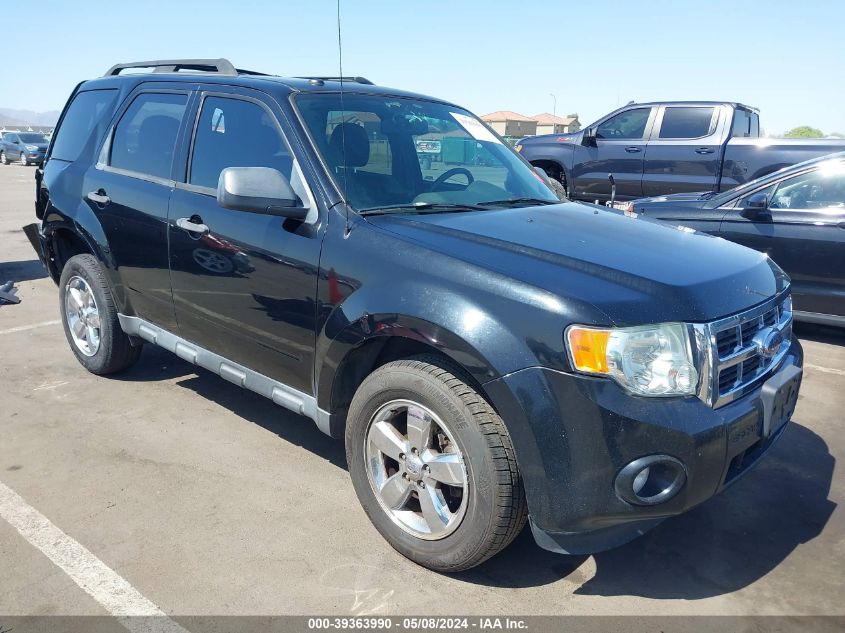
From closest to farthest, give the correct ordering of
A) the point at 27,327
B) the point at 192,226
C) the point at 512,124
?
the point at 192,226 < the point at 27,327 < the point at 512,124

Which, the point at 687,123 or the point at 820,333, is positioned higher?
the point at 687,123

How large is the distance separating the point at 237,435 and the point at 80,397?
1252 mm

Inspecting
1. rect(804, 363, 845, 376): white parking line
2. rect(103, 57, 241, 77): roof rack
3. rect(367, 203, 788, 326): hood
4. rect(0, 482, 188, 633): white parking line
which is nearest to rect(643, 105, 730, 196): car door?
rect(804, 363, 845, 376): white parking line

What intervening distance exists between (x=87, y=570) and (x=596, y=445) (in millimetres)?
2033

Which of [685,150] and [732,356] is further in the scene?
[685,150]

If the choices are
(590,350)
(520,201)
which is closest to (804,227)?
(520,201)

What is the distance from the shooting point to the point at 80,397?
451 centimetres

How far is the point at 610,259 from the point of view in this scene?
105 inches

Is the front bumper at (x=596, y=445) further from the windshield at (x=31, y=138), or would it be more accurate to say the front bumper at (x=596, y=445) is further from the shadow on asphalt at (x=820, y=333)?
the windshield at (x=31, y=138)

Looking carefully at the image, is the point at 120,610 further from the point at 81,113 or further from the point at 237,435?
the point at 81,113

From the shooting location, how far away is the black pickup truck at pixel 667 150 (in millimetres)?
9648

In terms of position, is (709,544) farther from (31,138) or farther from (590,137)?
(31,138)

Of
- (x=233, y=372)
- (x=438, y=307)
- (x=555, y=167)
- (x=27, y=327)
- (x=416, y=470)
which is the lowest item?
(x=27, y=327)

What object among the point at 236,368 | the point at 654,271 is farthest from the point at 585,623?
the point at 236,368
